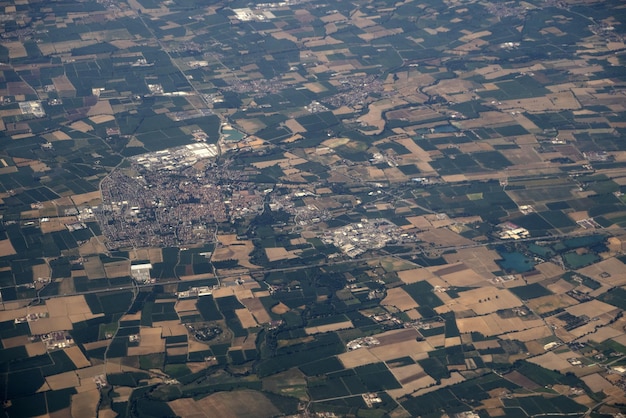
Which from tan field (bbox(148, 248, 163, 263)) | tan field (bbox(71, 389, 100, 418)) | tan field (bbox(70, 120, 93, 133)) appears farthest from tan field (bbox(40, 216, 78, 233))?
tan field (bbox(71, 389, 100, 418))

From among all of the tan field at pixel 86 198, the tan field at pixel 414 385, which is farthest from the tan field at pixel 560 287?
the tan field at pixel 86 198

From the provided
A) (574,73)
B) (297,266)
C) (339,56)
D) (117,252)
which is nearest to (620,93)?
(574,73)

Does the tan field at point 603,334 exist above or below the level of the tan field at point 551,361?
below

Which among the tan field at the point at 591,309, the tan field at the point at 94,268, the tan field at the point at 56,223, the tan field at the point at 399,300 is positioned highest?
the tan field at the point at 56,223

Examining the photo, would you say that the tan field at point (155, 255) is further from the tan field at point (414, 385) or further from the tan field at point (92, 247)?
the tan field at point (414, 385)

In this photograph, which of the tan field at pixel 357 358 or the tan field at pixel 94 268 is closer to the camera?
the tan field at pixel 357 358

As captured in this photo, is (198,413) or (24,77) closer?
(198,413)

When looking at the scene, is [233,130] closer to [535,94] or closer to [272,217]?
[272,217]
